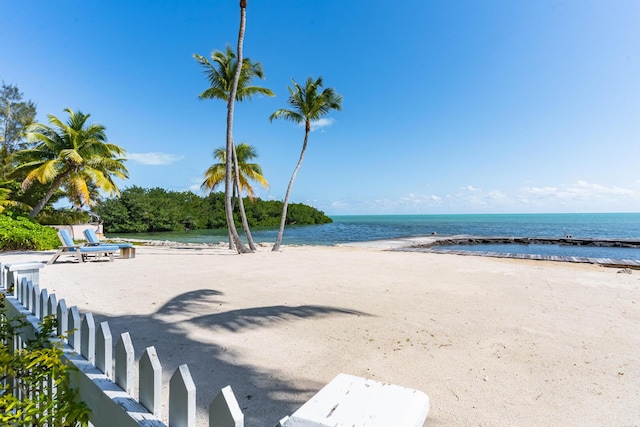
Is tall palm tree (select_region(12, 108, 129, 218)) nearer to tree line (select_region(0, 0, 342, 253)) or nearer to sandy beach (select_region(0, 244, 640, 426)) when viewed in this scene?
tree line (select_region(0, 0, 342, 253))

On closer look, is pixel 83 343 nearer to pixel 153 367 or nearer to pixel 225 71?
pixel 153 367

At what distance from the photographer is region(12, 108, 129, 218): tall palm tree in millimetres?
16312

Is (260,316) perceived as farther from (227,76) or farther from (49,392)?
(227,76)

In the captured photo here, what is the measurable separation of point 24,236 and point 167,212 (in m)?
39.4

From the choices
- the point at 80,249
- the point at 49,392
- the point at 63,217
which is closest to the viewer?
the point at 49,392

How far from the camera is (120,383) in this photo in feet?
4.98

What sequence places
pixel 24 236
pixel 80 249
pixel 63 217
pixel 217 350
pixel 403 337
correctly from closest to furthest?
pixel 217 350, pixel 403 337, pixel 80 249, pixel 24 236, pixel 63 217

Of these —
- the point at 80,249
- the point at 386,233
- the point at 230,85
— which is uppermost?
the point at 230,85

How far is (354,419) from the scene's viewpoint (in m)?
0.91

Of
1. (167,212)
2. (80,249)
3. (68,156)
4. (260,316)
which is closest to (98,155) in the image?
(68,156)

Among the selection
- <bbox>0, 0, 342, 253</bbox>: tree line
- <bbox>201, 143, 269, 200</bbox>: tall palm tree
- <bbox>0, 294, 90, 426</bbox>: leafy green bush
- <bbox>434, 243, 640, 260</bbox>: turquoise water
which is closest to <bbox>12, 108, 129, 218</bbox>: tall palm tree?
<bbox>0, 0, 342, 253</bbox>: tree line

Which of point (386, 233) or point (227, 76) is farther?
point (386, 233)

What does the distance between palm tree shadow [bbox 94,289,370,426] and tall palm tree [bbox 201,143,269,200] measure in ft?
51.4

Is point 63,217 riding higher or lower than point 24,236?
higher
